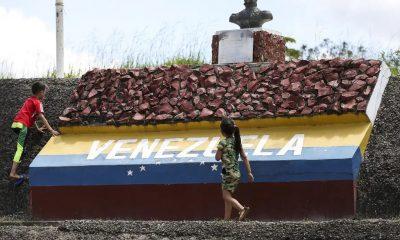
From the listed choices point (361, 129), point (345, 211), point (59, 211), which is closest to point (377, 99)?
point (361, 129)

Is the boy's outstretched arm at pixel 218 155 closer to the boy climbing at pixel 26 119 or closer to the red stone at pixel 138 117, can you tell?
the red stone at pixel 138 117

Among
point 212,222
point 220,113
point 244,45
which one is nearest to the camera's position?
point 212,222

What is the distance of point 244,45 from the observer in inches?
574

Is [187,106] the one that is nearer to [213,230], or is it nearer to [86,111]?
[86,111]

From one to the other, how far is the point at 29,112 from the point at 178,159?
113 inches

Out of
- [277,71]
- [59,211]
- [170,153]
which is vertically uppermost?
[277,71]

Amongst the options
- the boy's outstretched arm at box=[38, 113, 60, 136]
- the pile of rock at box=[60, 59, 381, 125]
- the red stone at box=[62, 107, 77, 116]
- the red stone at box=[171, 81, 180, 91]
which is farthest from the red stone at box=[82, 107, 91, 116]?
the red stone at box=[171, 81, 180, 91]

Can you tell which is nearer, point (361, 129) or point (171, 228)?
point (171, 228)

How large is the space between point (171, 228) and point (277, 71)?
4521 millimetres

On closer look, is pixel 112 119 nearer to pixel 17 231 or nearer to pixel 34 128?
pixel 34 128

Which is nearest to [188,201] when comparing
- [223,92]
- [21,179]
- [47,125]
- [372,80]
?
[223,92]

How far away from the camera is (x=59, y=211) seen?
43.2 feet

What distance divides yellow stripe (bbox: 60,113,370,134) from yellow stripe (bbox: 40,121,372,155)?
4cm

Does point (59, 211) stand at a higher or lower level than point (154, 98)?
lower
